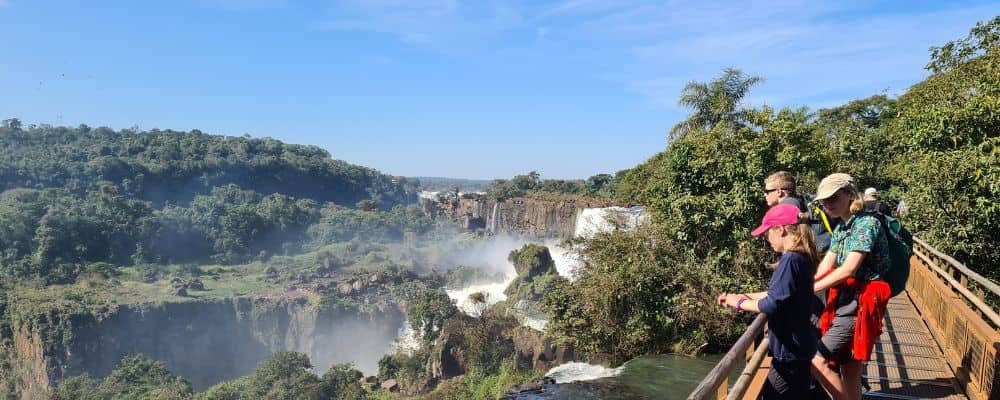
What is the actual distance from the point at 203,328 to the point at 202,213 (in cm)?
3806

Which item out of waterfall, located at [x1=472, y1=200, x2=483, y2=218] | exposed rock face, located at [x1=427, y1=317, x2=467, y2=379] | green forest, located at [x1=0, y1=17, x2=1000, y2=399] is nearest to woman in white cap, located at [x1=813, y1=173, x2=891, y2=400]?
green forest, located at [x1=0, y1=17, x2=1000, y2=399]

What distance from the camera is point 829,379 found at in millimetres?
3412

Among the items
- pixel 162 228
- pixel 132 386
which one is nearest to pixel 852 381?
pixel 132 386

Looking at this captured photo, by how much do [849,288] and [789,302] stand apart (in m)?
0.74

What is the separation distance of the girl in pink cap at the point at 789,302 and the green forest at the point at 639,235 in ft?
26.4

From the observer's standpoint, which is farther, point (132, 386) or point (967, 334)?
point (132, 386)

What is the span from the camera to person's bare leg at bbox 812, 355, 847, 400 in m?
3.40

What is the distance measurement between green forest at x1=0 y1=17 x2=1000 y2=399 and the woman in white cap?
7.45 m

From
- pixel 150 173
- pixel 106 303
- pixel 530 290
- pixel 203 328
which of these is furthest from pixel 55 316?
pixel 150 173

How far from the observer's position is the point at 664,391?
9.98 meters

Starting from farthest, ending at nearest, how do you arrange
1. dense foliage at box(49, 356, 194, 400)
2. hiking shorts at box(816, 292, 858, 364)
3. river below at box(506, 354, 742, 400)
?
dense foliage at box(49, 356, 194, 400) < river below at box(506, 354, 742, 400) < hiking shorts at box(816, 292, 858, 364)

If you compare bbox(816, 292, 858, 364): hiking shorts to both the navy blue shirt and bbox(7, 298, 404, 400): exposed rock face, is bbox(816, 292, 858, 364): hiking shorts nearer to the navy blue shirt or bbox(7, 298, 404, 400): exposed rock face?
the navy blue shirt

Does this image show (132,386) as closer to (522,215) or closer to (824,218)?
(522,215)

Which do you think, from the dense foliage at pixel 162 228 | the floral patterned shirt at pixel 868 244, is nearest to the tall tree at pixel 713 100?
the floral patterned shirt at pixel 868 244
